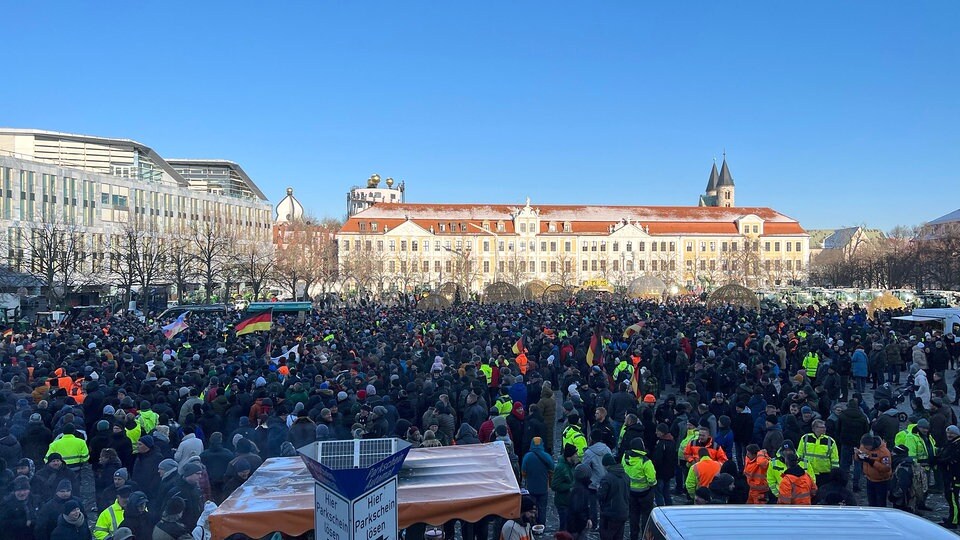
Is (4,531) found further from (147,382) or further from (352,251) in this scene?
(352,251)

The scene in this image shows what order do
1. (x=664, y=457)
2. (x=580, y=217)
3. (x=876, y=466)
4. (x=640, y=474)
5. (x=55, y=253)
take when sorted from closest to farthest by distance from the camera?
(x=640, y=474) < (x=876, y=466) < (x=664, y=457) < (x=55, y=253) < (x=580, y=217)

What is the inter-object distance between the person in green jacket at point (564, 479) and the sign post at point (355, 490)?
4.19 metres

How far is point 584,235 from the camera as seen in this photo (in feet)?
309

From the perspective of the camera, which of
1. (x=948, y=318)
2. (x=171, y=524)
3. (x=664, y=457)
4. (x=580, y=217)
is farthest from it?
(x=580, y=217)

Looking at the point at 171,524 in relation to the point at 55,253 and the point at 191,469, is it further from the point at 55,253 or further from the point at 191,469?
the point at 55,253

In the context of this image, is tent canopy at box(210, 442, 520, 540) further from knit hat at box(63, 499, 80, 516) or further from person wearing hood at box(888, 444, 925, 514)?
person wearing hood at box(888, 444, 925, 514)

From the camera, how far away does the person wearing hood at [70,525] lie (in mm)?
7258

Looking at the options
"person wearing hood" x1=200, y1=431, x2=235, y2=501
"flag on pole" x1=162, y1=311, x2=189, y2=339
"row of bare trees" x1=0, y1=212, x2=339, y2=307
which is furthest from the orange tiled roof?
"person wearing hood" x1=200, y1=431, x2=235, y2=501

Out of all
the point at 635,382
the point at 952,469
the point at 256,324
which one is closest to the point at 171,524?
the point at 952,469

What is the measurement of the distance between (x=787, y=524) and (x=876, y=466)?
650 centimetres

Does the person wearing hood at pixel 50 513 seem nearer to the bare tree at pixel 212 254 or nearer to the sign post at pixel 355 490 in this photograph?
the sign post at pixel 355 490

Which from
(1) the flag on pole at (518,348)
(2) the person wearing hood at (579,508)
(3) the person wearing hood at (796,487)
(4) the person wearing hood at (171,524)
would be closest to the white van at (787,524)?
(2) the person wearing hood at (579,508)

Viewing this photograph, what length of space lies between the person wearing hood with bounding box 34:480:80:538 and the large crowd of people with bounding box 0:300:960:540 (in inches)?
0.7

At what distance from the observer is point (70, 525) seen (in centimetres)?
728
